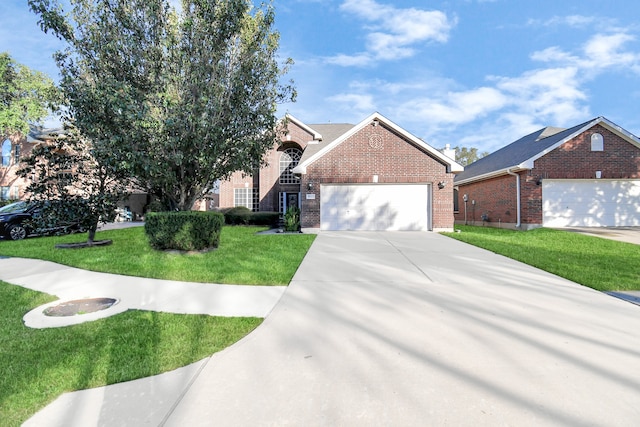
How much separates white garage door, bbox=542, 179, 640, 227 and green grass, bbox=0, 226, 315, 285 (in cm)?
1228

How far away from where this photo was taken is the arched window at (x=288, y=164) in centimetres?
2160

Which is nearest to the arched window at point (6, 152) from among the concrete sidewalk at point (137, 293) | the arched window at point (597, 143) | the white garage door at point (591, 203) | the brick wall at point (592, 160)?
the concrete sidewalk at point (137, 293)

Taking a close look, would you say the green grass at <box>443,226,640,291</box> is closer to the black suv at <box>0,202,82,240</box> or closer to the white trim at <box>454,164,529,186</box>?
the white trim at <box>454,164,529,186</box>

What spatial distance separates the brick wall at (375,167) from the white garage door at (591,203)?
15.7 feet

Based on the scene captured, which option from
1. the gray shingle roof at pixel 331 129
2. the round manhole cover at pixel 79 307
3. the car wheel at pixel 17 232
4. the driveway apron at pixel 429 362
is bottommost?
the driveway apron at pixel 429 362

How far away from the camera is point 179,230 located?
775cm

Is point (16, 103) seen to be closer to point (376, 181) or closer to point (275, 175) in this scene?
point (275, 175)

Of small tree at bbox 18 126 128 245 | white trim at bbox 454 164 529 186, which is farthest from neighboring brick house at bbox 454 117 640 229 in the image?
small tree at bbox 18 126 128 245

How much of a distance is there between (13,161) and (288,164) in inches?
790

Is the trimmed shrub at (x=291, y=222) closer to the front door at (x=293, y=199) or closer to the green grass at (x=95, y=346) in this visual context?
the front door at (x=293, y=199)

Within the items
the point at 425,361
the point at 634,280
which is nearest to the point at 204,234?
the point at 425,361

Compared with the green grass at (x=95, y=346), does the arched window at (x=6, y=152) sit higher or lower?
higher

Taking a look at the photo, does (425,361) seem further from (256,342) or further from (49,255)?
(49,255)

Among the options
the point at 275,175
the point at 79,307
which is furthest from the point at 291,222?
the point at 79,307
